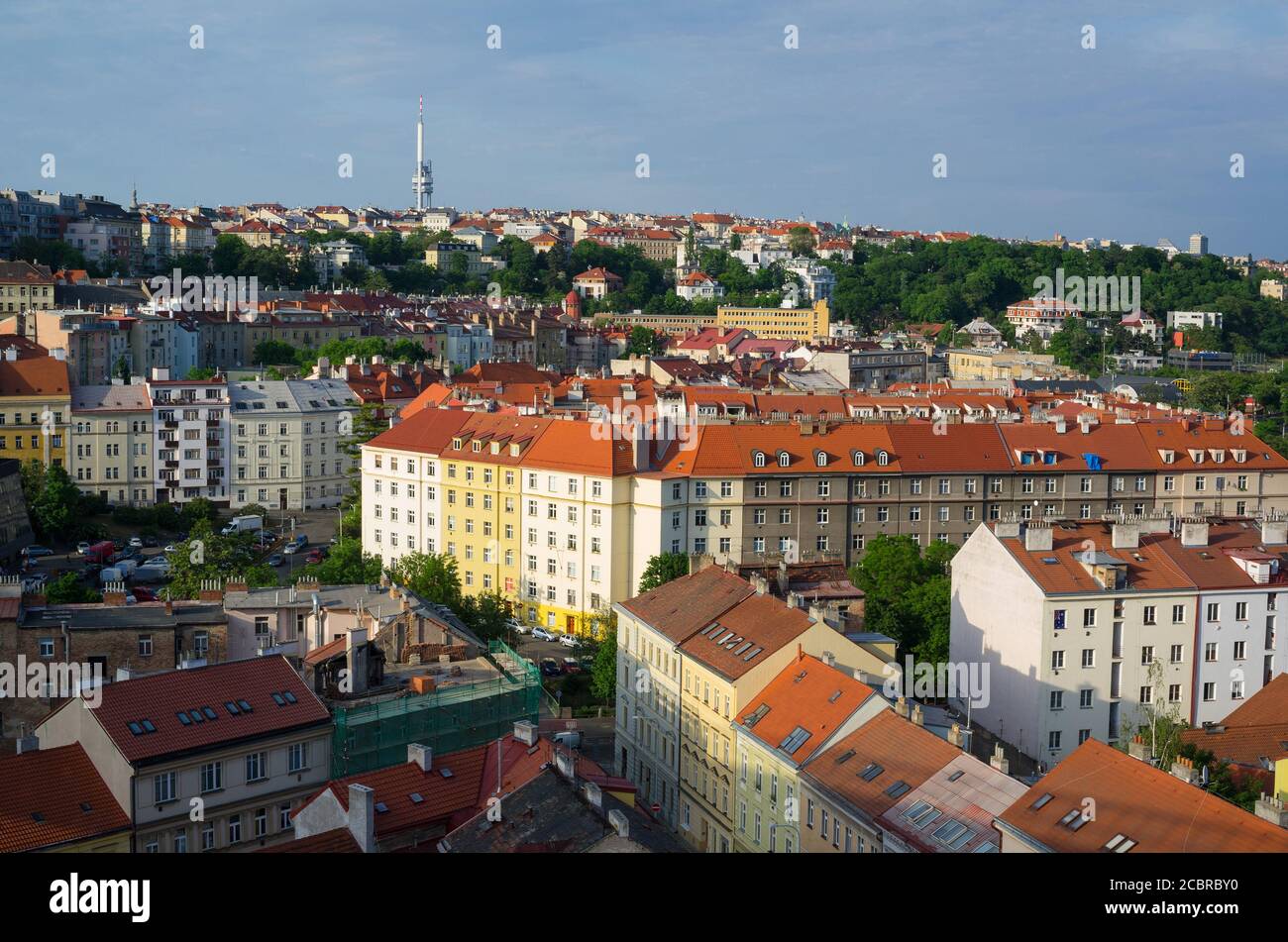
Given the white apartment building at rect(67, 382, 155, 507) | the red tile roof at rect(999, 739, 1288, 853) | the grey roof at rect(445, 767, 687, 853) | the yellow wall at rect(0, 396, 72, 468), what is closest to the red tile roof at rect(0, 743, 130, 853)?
the grey roof at rect(445, 767, 687, 853)

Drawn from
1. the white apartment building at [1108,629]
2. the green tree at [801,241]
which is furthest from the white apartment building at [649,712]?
the green tree at [801,241]

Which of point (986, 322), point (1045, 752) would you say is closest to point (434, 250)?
point (986, 322)

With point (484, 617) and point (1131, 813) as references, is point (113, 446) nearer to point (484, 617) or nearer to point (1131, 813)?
point (484, 617)

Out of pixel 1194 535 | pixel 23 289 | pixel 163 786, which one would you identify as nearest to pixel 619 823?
pixel 163 786

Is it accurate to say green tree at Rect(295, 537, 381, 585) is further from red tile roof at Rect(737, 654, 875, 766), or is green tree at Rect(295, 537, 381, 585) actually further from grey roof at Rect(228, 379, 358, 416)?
grey roof at Rect(228, 379, 358, 416)
